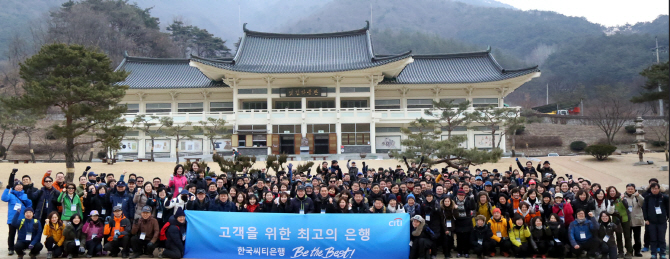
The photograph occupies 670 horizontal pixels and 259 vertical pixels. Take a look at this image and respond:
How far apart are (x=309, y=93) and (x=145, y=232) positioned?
908 inches

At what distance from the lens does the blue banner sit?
7.48 metres

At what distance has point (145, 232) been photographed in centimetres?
764

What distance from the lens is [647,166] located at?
19.6m

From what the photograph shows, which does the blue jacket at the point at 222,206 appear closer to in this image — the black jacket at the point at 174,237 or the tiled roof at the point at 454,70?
the black jacket at the point at 174,237

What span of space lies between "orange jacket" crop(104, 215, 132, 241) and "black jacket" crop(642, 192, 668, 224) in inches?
364

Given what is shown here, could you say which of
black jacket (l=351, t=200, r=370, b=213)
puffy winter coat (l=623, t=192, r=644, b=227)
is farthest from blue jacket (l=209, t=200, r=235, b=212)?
puffy winter coat (l=623, t=192, r=644, b=227)

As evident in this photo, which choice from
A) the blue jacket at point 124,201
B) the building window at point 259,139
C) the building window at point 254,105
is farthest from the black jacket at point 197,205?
the building window at point 254,105

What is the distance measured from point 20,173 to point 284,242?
1718 cm

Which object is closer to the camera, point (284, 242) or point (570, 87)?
point (284, 242)

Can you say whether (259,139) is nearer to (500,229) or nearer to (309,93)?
(309,93)

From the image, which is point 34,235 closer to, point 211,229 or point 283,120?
point 211,229

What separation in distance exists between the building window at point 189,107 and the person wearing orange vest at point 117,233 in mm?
25700

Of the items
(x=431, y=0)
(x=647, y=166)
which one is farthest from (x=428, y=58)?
(x=431, y=0)

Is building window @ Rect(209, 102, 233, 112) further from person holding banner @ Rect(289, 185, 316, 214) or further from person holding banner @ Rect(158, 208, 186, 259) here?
person holding banner @ Rect(289, 185, 316, 214)
